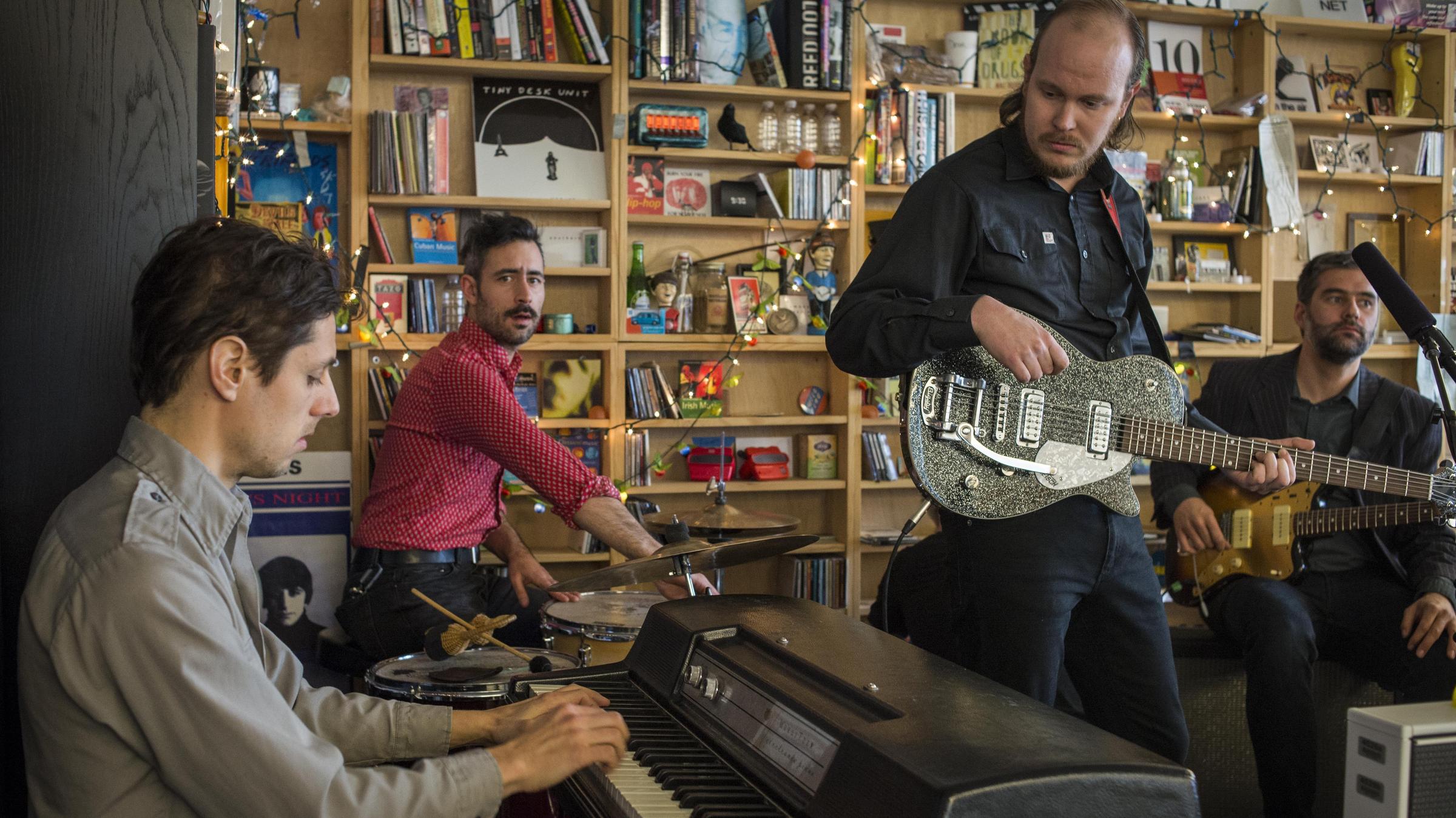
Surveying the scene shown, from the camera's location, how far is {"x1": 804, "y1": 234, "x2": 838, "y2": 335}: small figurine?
467cm

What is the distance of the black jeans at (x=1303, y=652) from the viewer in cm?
274

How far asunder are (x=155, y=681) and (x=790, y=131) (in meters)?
3.96

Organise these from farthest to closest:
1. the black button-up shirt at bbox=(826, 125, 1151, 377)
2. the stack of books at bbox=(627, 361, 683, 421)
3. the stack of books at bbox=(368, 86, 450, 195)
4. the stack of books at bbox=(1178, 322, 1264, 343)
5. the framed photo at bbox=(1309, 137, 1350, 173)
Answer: the framed photo at bbox=(1309, 137, 1350, 173), the stack of books at bbox=(1178, 322, 1264, 343), the stack of books at bbox=(627, 361, 683, 421), the stack of books at bbox=(368, 86, 450, 195), the black button-up shirt at bbox=(826, 125, 1151, 377)

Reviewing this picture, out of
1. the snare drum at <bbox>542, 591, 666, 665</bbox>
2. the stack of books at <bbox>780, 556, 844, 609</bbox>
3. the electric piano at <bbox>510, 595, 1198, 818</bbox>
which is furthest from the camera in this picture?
the stack of books at <bbox>780, 556, 844, 609</bbox>

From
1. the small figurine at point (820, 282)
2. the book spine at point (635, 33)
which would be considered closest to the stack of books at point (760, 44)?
the book spine at point (635, 33)

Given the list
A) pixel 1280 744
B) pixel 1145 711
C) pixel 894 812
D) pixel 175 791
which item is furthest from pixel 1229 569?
pixel 175 791

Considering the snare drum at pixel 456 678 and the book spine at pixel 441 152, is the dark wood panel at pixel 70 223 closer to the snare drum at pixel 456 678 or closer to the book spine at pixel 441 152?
the snare drum at pixel 456 678

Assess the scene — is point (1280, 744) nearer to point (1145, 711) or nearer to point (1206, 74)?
point (1145, 711)

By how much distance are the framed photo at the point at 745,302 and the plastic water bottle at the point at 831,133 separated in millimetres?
602

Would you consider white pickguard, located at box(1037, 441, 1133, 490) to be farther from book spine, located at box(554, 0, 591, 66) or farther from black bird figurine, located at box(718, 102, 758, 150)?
book spine, located at box(554, 0, 591, 66)

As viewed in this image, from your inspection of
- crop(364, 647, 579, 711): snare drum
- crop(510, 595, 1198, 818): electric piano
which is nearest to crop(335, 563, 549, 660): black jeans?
crop(364, 647, 579, 711): snare drum

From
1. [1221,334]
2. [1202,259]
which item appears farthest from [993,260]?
[1202,259]

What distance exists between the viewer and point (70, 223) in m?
1.42

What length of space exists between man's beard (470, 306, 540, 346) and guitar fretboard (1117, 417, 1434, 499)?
5.60 ft
